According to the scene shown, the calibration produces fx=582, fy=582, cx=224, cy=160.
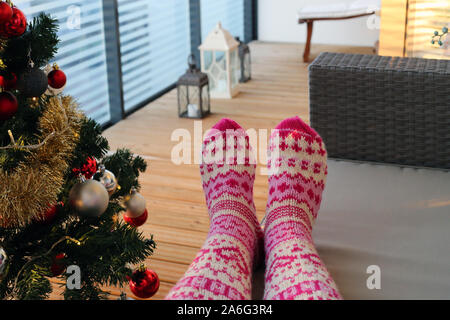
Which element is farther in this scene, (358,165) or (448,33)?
(448,33)

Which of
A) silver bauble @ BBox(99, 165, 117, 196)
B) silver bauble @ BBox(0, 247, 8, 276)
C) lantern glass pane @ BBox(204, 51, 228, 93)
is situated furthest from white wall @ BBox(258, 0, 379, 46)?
silver bauble @ BBox(0, 247, 8, 276)

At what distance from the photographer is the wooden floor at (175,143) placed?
1.70 m

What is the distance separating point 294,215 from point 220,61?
6.72ft

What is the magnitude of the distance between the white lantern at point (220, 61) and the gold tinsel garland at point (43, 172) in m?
2.08

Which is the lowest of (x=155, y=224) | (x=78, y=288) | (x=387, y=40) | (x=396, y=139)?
(x=155, y=224)

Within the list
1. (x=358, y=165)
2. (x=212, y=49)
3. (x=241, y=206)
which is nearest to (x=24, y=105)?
(x=241, y=206)

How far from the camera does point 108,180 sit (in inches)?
44.5

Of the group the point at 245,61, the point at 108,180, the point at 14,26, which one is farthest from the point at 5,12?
the point at 245,61

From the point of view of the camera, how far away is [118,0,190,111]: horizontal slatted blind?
2.90m

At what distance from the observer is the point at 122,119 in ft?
9.33

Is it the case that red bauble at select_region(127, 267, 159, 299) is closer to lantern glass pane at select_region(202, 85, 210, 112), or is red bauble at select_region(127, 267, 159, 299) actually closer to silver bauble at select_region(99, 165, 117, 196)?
silver bauble at select_region(99, 165, 117, 196)

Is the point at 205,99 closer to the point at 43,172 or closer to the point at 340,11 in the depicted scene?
the point at 340,11
